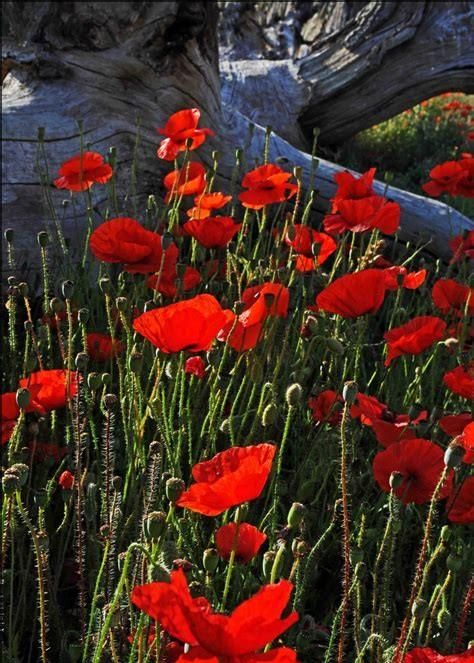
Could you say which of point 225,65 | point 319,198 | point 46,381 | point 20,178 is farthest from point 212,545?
point 225,65

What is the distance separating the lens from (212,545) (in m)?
1.92

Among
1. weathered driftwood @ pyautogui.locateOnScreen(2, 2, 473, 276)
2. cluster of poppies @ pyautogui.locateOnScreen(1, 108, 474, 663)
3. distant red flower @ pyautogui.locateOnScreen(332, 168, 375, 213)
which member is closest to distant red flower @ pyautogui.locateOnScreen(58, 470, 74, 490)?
cluster of poppies @ pyautogui.locateOnScreen(1, 108, 474, 663)

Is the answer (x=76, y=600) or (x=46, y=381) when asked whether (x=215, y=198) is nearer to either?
(x=46, y=381)

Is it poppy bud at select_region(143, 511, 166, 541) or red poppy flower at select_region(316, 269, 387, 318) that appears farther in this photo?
red poppy flower at select_region(316, 269, 387, 318)

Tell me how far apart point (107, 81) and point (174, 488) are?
298 cm

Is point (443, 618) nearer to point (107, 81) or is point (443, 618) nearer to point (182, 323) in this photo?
point (182, 323)

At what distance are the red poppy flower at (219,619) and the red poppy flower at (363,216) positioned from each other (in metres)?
1.73

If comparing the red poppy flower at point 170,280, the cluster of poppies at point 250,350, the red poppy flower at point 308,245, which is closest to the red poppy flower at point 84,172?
the cluster of poppies at point 250,350

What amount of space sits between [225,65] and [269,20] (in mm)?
3419

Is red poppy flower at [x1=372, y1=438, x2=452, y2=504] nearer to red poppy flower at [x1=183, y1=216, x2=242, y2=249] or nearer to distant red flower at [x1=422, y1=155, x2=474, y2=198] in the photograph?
red poppy flower at [x1=183, y1=216, x2=242, y2=249]

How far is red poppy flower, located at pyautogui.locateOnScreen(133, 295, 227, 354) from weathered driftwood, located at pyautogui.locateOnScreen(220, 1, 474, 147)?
4504 mm

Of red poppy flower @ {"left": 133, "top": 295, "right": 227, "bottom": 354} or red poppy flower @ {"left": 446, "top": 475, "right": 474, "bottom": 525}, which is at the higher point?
red poppy flower @ {"left": 133, "top": 295, "right": 227, "bottom": 354}

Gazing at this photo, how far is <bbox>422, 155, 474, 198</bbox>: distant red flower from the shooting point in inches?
119

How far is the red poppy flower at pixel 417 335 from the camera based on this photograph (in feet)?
6.54
